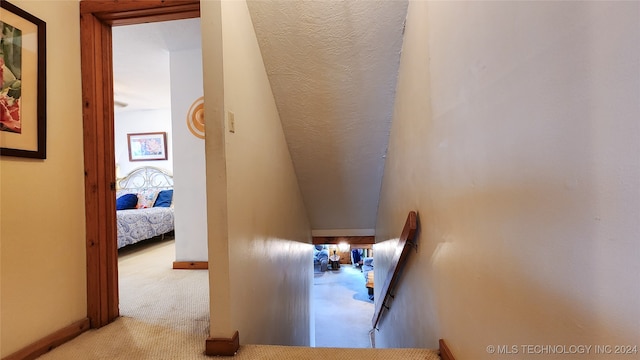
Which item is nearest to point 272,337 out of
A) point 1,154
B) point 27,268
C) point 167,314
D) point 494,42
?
point 167,314

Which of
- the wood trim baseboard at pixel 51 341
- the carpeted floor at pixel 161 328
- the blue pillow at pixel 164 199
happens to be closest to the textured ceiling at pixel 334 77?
the carpeted floor at pixel 161 328

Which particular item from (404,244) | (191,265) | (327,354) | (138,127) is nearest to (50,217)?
(327,354)

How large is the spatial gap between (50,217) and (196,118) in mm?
1692

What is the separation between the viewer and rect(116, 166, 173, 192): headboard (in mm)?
5406

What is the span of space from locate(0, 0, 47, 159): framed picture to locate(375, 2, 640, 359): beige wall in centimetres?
182

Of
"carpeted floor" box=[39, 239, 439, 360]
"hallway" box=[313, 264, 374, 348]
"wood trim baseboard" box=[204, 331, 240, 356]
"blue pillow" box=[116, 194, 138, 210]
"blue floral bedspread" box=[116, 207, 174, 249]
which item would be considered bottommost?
"hallway" box=[313, 264, 374, 348]

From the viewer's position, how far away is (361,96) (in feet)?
6.66

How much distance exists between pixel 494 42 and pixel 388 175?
177 centimetres

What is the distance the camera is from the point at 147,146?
18.1ft

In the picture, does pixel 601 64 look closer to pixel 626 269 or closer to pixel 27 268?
pixel 626 269

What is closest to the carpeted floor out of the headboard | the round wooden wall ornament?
the round wooden wall ornament

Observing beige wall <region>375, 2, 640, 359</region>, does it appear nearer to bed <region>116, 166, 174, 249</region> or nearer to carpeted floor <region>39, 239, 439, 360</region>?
carpeted floor <region>39, 239, 439, 360</region>

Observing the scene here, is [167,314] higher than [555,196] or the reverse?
the reverse

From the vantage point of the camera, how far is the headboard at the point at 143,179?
5.41m
